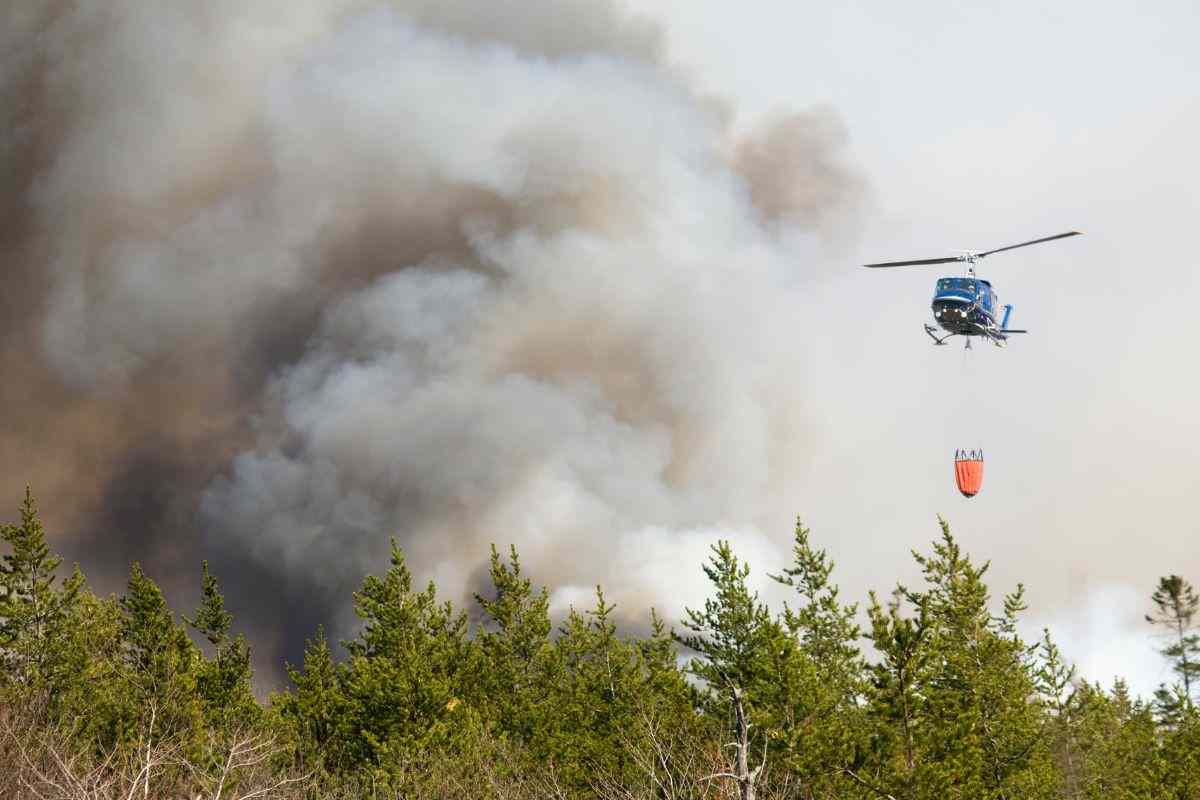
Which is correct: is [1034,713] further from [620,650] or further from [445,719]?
→ [445,719]

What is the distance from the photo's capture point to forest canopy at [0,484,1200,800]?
42.5 metres

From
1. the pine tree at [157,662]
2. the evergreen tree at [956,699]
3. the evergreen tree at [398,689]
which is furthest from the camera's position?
the pine tree at [157,662]

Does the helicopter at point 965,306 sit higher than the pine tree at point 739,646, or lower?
higher

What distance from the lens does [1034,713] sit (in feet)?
185

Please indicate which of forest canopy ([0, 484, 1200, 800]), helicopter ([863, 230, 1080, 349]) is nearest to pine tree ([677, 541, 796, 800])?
forest canopy ([0, 484, 1200, 800])

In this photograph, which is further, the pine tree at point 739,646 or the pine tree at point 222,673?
the pine tree at point 222,673

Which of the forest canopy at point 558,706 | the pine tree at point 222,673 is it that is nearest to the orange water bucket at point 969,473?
the forest canopy at point 558,706

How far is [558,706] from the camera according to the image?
61.1 meters

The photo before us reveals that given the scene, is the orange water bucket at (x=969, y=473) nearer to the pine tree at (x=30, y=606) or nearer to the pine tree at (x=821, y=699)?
the pine tree at (x=821, y=699)

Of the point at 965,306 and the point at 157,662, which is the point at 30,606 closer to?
the point at 157,662

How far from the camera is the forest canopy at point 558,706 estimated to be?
4247 centimetres

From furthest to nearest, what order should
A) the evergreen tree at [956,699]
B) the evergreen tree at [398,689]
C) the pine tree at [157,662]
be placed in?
the pine tree at [157,662] → the evergreen tree at [398,689] → the evergreen tree at [956,699]

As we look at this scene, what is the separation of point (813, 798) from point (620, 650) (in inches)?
659

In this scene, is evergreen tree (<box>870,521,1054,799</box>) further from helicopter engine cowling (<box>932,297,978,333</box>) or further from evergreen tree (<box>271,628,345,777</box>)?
evergreen tree (<box>271,628,345,777</box>)
